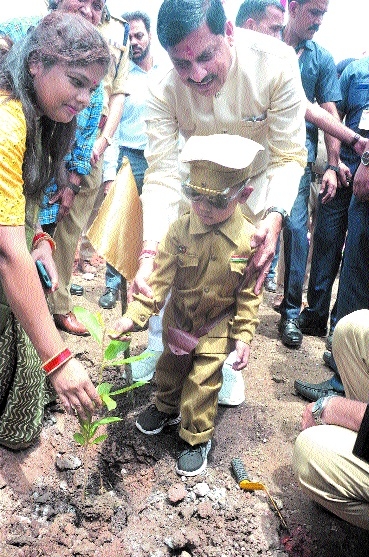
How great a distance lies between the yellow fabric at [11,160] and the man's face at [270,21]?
8.36 feet

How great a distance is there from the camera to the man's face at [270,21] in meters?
3.57

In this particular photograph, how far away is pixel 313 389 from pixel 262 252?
1144mm

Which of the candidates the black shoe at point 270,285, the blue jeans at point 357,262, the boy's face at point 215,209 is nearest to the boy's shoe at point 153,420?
the boy's face at point 215,209

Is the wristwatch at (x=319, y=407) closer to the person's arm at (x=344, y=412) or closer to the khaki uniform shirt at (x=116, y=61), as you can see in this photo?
the person's arm at (x=344, y=412)

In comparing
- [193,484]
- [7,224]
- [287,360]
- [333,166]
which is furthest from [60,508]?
[333,166]

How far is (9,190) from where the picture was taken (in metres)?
1.55

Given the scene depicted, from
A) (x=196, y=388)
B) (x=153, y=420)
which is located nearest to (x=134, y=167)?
(x=153, y=420)

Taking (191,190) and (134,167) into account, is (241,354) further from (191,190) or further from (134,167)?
(134,167)

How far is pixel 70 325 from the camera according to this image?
129 inches

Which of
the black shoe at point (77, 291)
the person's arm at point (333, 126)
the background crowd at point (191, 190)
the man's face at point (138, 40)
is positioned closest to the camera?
the background crowd at point (191, 190)

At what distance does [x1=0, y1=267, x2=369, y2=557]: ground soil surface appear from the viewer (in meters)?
1.86

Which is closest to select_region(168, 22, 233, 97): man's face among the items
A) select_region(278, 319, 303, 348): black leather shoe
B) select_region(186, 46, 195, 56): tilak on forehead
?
select_region(186, 46, 195, 56): tilak on forehead

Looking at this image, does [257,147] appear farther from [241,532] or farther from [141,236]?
[241,532]

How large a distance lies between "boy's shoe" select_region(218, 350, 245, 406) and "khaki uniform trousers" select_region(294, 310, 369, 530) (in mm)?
860
